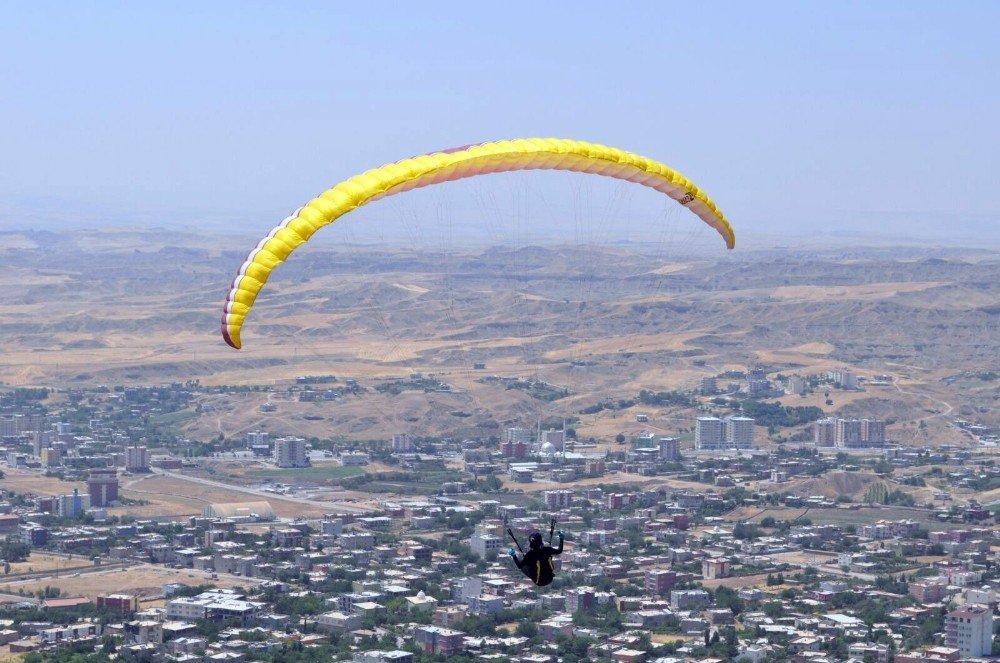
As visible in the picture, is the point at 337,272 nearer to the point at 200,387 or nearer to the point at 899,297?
the point at 899,297

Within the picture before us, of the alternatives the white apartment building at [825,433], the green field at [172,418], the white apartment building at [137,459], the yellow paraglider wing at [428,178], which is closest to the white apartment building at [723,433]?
the white apartment building at [825,433]

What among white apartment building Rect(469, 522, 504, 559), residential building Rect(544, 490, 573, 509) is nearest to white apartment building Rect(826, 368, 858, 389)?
residential building Rect(544, 490, 573, 509)

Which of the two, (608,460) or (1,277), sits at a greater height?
(1,277)

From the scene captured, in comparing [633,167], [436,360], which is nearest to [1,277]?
[436,360]

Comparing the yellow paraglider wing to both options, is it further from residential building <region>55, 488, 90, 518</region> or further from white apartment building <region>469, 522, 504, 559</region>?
residential building <region>55, 488, 90, 518</region>

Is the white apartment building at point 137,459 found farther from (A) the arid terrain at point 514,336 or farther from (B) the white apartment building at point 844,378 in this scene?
(B) the white apartment building at point 844,378

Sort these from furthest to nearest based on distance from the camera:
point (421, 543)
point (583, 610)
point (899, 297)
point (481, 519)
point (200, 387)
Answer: point (899, 297) < point (200, 387) < point (481, 519) < point (421, 543) < point (583, 610)
